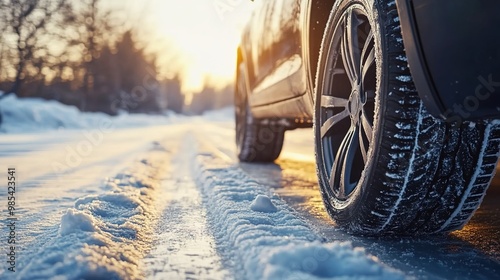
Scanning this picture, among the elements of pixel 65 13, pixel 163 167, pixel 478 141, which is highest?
pixel 65 13

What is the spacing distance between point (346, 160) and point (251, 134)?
10.4ft

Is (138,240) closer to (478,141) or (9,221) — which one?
(9,221)

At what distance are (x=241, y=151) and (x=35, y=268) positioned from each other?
3967 millimetres

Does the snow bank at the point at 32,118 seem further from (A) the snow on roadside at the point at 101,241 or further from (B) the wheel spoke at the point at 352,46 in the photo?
(B) the wheel spoke at the point at 352,46

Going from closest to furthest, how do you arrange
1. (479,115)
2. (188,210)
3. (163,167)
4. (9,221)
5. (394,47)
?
1. (479,115)
2. (394,47)
3. (9,221)
4. (188,210)
5. (163,167)

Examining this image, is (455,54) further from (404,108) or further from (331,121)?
(331,121)

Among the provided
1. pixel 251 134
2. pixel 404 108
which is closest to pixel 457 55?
pixel 404 108

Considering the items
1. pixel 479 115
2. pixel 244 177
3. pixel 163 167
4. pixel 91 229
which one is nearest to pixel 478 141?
pixel 479 115

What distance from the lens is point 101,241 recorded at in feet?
5.80

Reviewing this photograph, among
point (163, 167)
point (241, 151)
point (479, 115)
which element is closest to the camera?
point (479, 115)

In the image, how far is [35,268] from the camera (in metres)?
1.50

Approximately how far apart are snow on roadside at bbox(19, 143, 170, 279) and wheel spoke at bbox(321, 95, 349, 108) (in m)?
1.03

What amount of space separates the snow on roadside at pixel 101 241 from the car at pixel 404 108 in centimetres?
90

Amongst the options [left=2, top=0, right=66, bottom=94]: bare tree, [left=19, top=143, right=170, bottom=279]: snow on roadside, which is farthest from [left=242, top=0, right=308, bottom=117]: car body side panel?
[left=2, top=0, right=66, bottom=94]: bare tree
